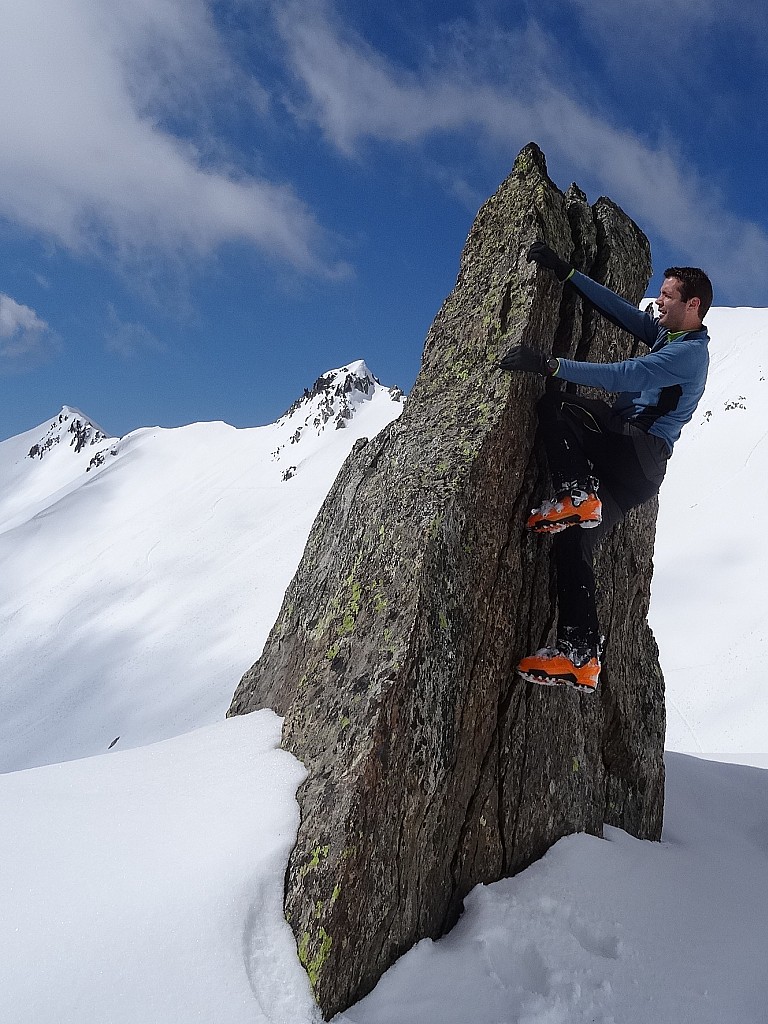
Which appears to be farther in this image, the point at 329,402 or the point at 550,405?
the point at 329,402

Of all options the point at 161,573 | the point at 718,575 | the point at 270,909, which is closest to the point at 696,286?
the point at 270,909

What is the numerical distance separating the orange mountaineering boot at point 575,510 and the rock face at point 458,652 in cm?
49

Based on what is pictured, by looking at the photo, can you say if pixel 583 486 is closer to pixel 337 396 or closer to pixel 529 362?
pixel 529 362

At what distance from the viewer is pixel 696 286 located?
6.54m

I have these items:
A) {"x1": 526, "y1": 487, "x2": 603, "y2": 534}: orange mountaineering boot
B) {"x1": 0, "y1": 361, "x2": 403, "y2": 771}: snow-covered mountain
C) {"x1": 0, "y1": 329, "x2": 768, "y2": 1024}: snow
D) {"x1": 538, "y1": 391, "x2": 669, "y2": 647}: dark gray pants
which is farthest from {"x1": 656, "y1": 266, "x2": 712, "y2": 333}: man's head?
{"x1": 0, "y1": 361, "x2": 403, "y2": 771}: snow-covered mountain

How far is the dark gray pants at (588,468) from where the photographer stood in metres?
6.43

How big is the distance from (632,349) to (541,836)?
6.05 m

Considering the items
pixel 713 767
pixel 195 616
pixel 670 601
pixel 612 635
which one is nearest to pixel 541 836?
pixel 612 635

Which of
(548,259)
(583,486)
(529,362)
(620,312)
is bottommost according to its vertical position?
(583,486)

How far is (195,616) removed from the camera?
47.2 metres

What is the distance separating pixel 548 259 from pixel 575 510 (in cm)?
290

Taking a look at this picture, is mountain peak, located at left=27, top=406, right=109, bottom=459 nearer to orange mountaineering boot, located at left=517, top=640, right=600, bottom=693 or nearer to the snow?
the snow

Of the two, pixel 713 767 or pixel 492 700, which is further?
pixel 713 767

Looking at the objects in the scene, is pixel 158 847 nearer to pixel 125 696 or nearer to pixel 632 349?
pixel 632 349
